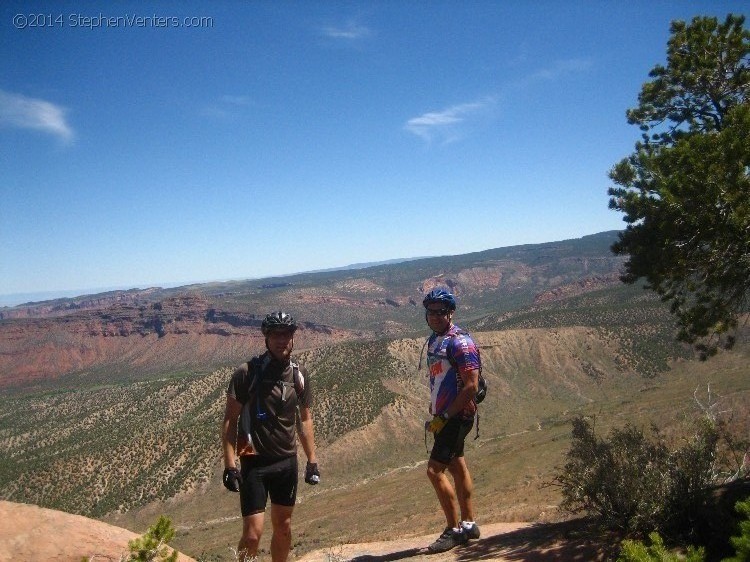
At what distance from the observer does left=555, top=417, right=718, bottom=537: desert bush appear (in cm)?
491

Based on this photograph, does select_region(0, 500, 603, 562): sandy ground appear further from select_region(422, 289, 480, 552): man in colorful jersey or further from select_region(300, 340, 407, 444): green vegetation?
select_region(300, 340, 407, 444): green vegetation

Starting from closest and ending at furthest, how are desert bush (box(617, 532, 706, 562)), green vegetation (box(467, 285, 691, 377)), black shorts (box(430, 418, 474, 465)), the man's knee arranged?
1. desert bush (box(617, 532, 706, 562))
2. the man's knee
3. black shorts (box(430, 418, 474, 465))
4. green vegetation (box(467, 285, 691, 377))

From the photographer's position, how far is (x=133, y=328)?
14162 centimetres

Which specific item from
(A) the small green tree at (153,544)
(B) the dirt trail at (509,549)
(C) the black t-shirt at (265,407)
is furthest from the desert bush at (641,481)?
(A) the small green tree at (153,544)

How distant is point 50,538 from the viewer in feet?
13.2

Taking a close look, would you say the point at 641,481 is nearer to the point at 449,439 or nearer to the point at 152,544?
the point at 449,439

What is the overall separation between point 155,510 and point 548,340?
4741cm

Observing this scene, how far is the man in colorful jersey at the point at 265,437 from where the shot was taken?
4598mm

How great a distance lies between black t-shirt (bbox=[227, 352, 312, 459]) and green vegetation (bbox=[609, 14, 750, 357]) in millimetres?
5133

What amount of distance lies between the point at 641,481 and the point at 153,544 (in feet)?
15.3

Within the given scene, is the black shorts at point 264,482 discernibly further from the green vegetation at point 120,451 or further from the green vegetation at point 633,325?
the green vegetation at point 633,325

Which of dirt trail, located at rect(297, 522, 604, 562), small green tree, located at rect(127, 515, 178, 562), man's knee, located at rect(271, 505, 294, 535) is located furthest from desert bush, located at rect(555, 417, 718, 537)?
small green tree, located at rect(127, 515, 178, 562)

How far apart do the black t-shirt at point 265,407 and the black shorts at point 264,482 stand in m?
0.08

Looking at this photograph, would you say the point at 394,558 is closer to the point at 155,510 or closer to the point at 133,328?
the point at 155,510
